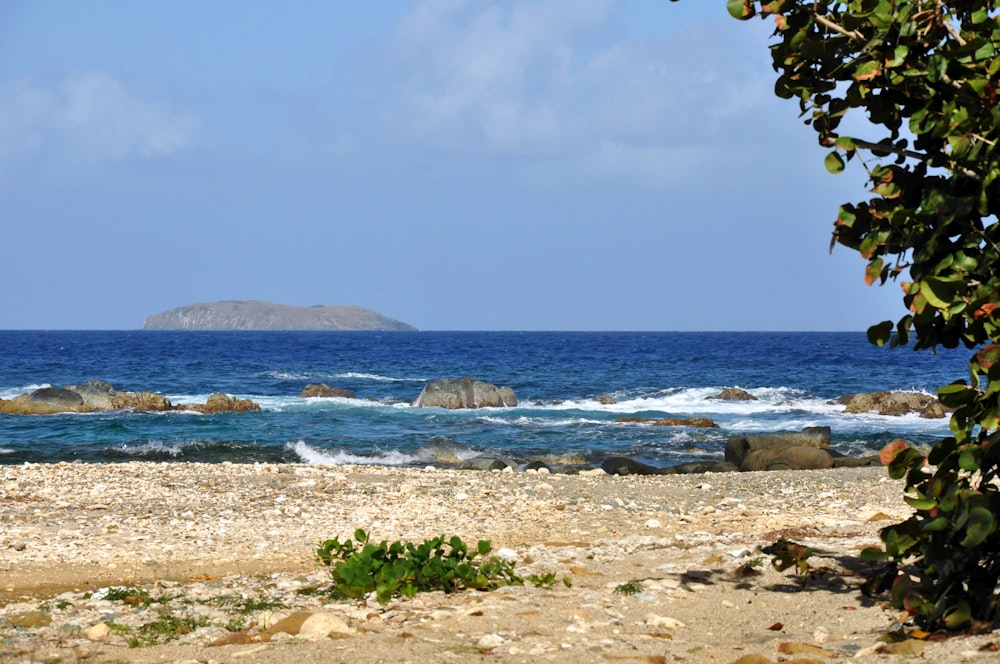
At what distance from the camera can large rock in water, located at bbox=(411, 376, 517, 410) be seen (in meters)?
37.1

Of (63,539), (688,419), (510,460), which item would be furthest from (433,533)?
(688,419)

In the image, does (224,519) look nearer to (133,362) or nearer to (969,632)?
(969,632)

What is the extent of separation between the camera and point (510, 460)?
22344mm

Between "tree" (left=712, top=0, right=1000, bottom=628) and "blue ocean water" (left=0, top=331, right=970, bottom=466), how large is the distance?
17.8 metres

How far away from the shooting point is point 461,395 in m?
37.2

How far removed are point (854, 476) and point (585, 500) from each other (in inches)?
220

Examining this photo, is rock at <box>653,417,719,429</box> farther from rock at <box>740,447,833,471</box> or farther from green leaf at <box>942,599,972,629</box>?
green leaf at <box>942,599,972,629</box>

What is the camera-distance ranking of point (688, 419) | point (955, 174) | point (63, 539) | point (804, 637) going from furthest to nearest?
point (688, 419) < point (63, 539) < point (804, 637) < point (955, 174)

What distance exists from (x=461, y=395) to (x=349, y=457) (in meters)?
14.6

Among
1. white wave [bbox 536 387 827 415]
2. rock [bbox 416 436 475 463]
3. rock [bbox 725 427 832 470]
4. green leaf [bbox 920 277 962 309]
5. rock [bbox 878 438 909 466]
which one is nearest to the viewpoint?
green leaf [bbox 920 277 962 309]

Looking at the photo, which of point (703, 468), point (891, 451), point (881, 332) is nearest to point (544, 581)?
point (891, 451)

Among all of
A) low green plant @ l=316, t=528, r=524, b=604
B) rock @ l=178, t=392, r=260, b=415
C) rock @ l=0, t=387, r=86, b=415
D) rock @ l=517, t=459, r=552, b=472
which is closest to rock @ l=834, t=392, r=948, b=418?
rock @ l=517, t=459, r=552, b=472

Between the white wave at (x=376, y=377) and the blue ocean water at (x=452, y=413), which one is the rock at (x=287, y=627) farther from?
the white wave at (x=376, y=377)

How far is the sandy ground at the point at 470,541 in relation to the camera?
5.32 metres
